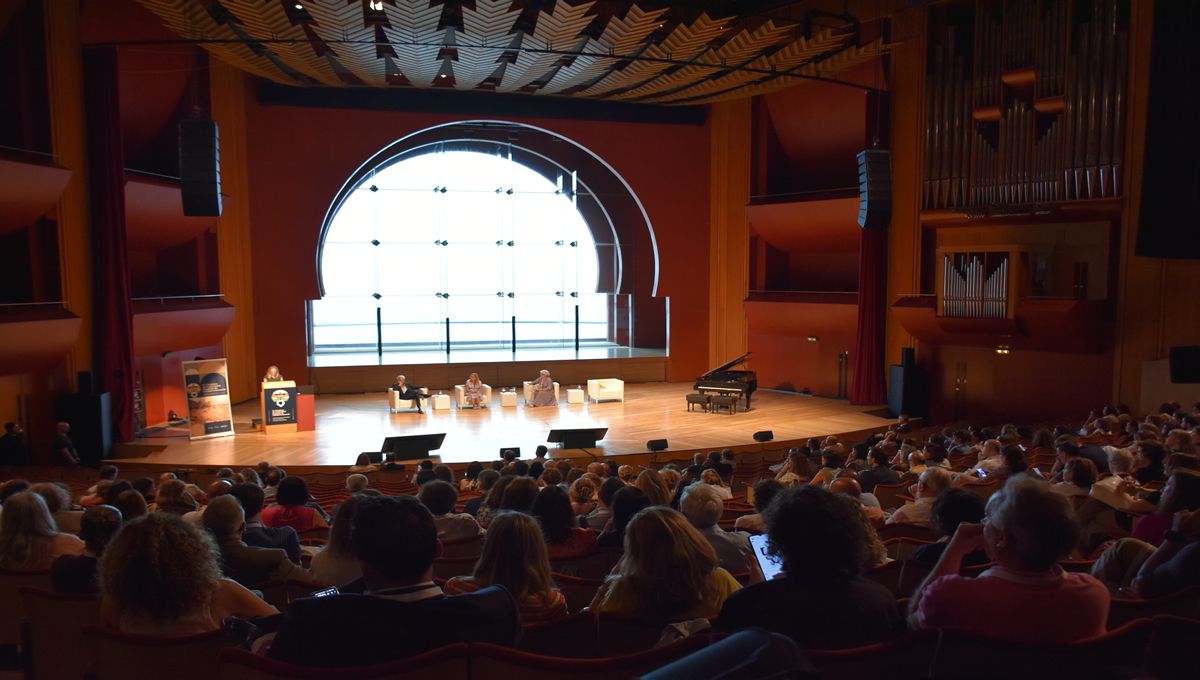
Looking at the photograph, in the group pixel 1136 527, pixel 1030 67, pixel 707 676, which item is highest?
pixel 1030 67

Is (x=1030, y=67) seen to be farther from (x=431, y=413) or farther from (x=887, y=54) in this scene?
(x=431, y=413)

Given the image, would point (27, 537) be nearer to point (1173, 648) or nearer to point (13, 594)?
point (13, 594)

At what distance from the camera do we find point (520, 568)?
3215mm

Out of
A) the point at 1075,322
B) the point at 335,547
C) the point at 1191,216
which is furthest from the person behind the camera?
the point at 1075,322

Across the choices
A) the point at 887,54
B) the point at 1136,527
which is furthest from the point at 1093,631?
the point at 887,54

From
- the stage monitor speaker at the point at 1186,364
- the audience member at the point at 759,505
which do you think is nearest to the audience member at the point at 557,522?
the audience member at the point at 759,505

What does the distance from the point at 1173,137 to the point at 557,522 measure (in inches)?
223

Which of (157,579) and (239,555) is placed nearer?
(157,579)

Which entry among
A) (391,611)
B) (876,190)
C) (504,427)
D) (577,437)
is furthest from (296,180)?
(391,611)

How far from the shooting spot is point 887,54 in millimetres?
16578

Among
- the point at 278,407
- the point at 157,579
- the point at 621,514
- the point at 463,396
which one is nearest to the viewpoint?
the point at 157,579

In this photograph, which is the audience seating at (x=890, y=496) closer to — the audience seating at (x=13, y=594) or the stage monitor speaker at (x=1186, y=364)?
→ the stage monitor speaker at (x=1186, y=364)

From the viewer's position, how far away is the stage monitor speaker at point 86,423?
12578 mm

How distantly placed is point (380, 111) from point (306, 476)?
9.61 meters
